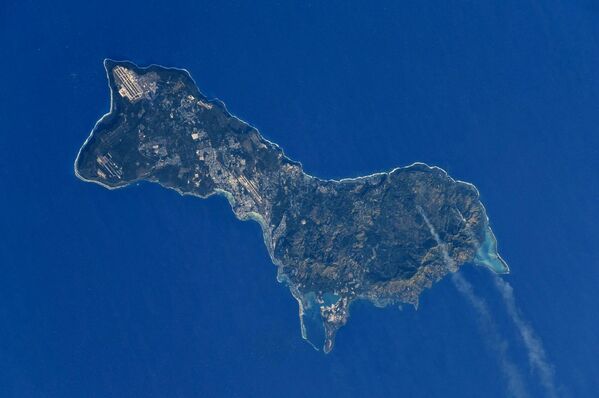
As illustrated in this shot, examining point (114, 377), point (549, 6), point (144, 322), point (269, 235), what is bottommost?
point (114, 377)

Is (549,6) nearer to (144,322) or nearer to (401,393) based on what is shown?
(401,393)

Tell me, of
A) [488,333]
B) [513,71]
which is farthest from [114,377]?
[513,71]

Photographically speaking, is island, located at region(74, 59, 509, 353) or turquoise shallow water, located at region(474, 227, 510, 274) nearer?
island, located at region(74, 59, 509, 353)

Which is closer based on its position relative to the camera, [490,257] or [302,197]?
[302,197]

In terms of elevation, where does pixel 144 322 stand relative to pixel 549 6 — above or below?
below

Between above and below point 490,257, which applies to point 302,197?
below

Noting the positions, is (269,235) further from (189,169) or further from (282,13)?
(282,13)

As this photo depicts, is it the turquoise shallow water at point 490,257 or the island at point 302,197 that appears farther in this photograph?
the turquoise shallow water at point 490,257
